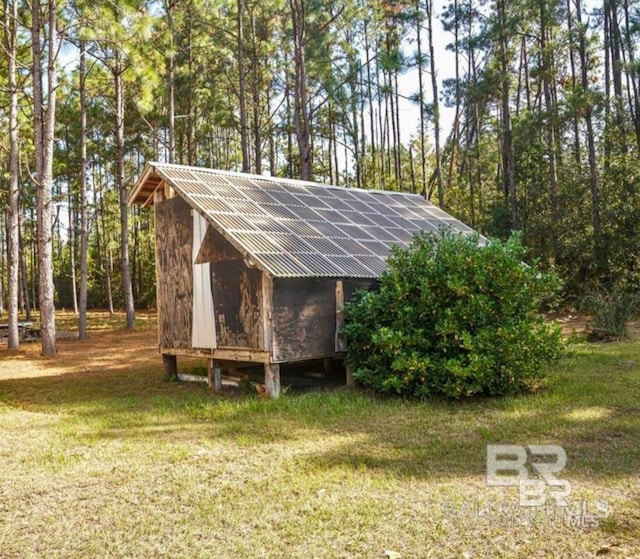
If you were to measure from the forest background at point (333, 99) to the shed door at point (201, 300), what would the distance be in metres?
5.58

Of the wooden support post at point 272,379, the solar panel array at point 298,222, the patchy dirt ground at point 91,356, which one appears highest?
the solar panel array at point 298,222

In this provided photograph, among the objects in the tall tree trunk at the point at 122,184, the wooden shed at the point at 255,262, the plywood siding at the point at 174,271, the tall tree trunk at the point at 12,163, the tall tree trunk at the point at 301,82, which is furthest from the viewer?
the tall tree trunk at the point at 122,184

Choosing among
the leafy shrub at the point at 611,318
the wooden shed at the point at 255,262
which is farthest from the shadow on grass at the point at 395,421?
the leafy shrub at the point at 611,318

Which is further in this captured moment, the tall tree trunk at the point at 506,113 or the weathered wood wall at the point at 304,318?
the tall tree trunk at the point at 506,113

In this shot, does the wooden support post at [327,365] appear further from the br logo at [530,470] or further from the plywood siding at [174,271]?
the br logo at [530,470]

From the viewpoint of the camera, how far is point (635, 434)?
18.1 feet

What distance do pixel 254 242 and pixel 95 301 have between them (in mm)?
31578

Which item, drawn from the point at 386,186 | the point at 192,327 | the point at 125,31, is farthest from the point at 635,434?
the point at 386,186

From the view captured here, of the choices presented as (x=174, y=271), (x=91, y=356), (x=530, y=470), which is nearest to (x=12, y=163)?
(x=91, y=356)

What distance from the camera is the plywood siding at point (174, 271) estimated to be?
940 cm

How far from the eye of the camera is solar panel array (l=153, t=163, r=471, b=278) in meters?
8.12

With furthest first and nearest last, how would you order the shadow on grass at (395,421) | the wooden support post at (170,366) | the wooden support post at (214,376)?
1. the wooden support post at (170,366)
2. the wooden support post at (214,376)
3. the shadow on grass at (395,421)

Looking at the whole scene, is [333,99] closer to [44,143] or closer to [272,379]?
[44,143]

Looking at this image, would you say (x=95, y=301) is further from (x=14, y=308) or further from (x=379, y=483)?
(x=379, y=483)
